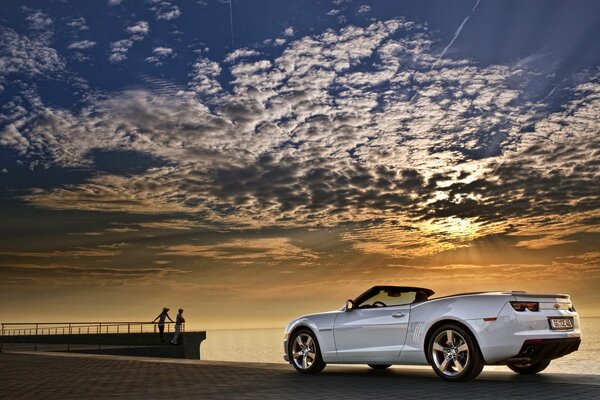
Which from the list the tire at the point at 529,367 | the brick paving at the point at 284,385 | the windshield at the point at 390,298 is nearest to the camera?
the brick paving at the point at 284,385

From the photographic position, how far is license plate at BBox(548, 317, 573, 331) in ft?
33.8

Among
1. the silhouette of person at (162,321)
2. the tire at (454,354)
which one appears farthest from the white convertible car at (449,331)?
the silhouette of person at (162,321)

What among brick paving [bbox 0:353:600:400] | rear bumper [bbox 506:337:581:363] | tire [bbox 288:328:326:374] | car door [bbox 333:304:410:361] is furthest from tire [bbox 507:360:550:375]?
tire [bbox 288:328:326:374]

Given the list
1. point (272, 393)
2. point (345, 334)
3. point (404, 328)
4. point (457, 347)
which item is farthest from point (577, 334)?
point (272, 393)

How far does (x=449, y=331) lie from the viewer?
10.5 metres

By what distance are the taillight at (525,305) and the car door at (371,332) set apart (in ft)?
5.86

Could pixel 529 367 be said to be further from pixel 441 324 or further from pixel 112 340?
pixel 112 340

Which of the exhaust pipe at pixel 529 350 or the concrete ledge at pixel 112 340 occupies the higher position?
the concrete ledge at pixel 112 340

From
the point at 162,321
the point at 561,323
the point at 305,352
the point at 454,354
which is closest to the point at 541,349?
the point at 561,323

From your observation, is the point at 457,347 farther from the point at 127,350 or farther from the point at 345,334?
the point at 127,350

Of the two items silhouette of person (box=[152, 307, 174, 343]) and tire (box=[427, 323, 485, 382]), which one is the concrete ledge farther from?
tire (box=[427, 323, 485, 382])

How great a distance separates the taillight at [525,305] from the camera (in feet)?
32.9

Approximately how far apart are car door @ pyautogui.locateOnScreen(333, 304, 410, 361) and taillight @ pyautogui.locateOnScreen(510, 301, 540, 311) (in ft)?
5.86

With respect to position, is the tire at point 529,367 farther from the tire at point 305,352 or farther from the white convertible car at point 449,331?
the tire at point 305,352
